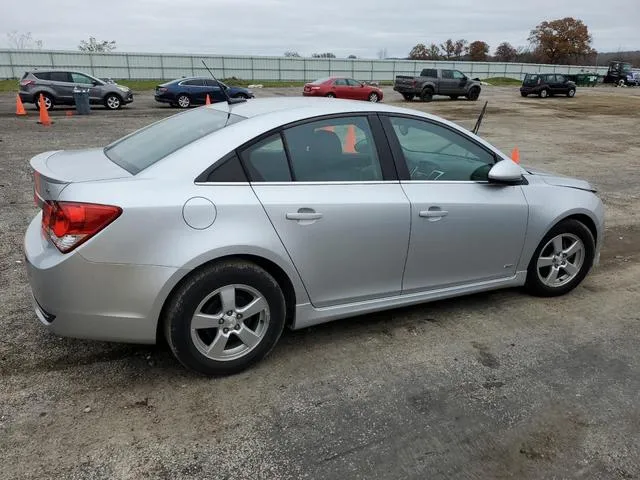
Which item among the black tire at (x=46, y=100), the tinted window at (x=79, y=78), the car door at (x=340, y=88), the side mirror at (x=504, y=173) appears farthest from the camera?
the car door at (x=340, y=88)

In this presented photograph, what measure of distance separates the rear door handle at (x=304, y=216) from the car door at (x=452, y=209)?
0.70 metres

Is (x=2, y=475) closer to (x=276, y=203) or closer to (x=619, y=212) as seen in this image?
(x=276, y=203)

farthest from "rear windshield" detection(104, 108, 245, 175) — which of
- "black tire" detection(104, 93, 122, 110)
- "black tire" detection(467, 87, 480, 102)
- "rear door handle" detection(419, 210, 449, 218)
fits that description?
"black tire" detection(467, 87, 480, 102)

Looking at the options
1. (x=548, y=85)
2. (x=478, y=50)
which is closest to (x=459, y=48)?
(x=478, y=50)

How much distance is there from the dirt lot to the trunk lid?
1.07 meters

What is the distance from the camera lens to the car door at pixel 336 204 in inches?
125

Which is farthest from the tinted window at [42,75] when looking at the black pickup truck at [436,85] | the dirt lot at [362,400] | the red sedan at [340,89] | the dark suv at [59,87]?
the dirt lot at [362,400]

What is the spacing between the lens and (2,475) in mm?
2391

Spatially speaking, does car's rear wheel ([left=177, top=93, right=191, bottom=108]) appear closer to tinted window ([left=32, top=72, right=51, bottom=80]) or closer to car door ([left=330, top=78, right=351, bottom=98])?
tinted window ([left=32, top=72, right=51, bottom=80])

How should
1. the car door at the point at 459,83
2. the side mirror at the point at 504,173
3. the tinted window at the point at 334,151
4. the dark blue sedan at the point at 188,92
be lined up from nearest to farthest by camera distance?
the tinted window at the point at 334,151 < the side mirror at the point at 504,173 < the dark blue sedan at the point at 188,92 < the car door at the point at 459,83

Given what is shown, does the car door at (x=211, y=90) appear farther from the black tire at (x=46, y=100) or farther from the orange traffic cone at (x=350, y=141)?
the orange traffic cone at (x=350, y=141)

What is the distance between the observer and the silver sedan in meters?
2.84

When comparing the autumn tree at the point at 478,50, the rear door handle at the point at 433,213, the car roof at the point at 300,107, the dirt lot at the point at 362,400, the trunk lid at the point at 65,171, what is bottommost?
the dirt lot at the point at 362,400

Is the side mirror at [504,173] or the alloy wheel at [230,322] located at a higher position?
the side mirror at [504,173]
